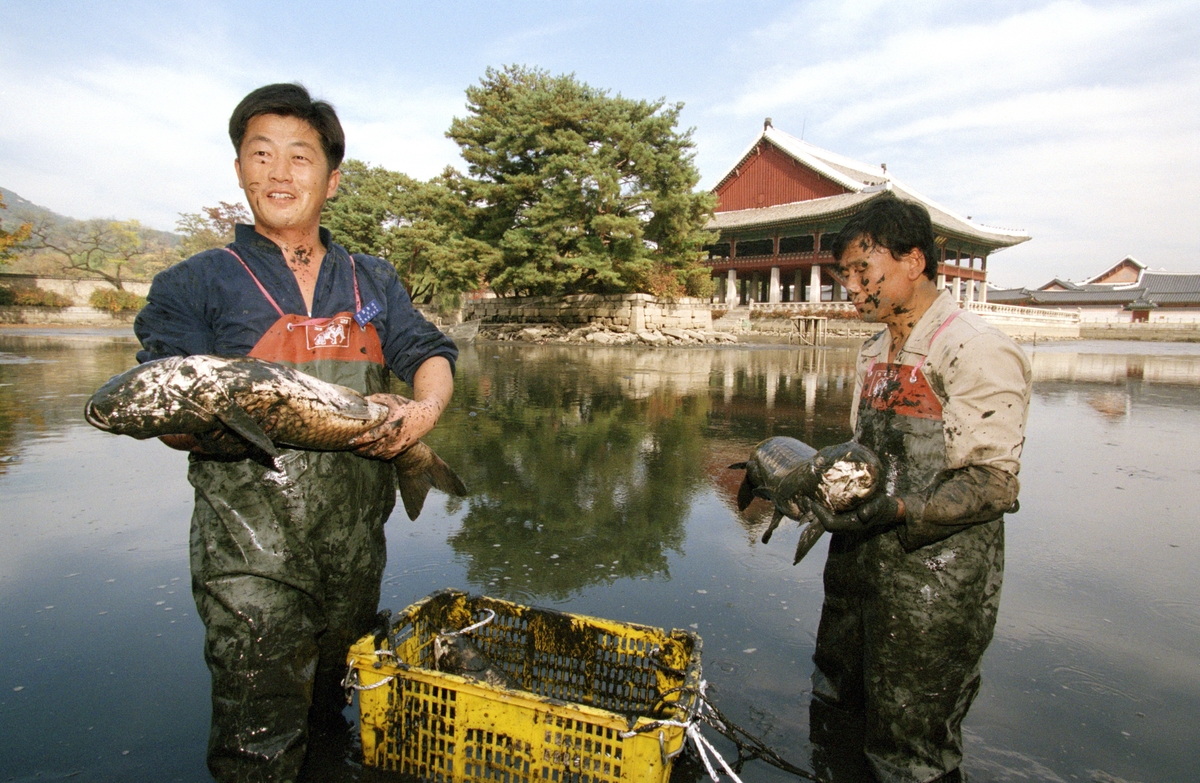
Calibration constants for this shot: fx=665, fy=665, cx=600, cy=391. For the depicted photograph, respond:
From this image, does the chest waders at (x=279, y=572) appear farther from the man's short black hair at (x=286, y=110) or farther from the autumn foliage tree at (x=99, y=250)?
the autumn foliage tree at (x=99, y=250)

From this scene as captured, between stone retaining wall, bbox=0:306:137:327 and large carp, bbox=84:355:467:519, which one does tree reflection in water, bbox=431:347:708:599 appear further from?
stone retaining wall, bbox=0:306:137:327

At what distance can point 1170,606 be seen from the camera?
3.81 metres

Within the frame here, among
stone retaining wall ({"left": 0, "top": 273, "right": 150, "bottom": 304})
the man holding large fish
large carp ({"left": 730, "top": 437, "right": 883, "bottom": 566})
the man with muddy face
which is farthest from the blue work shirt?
stone retaining wall ({"left": 0, "top": 273, "right": 150, "bottom": 304})

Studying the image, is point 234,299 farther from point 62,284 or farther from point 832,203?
point 62,284

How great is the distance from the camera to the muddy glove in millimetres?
2096

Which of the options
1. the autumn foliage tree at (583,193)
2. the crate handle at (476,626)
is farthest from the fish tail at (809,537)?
the autumn foliage tree at (583,193)

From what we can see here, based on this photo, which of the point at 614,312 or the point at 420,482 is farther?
the point at 614,312

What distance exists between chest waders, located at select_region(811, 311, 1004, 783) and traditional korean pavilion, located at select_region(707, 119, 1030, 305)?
37.7m

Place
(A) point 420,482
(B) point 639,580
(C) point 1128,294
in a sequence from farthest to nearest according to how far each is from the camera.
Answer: (C) point 1128,294
(B) point 639,580
(A) point 420,482

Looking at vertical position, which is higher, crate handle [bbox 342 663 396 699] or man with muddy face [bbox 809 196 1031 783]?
man with muddy face [bbox 809 196 1031 783]

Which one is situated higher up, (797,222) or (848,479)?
(797,222)

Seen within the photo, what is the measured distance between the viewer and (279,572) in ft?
6.68

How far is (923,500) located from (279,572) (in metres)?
2.01

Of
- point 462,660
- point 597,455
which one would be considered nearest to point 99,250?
point 597,455
